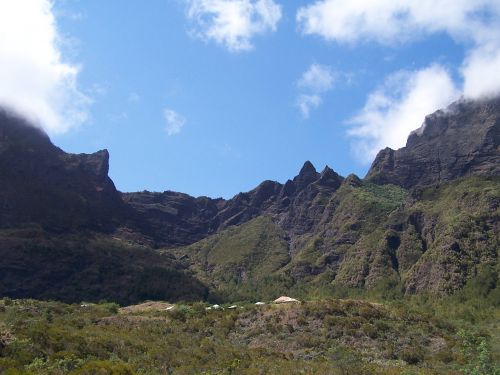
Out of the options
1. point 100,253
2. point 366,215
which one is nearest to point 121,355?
point 100,253

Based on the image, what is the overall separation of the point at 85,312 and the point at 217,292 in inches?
3098

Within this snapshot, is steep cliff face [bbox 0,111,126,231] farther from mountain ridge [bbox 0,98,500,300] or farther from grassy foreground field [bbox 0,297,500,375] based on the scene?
grassy foreground field [bbox 0,297,500,375]

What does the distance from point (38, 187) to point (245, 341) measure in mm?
140018

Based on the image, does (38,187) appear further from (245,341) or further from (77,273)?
(245,341)

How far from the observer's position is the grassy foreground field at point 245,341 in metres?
37.9

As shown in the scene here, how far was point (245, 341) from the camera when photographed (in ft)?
186

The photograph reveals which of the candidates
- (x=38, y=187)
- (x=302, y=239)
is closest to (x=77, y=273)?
(x=38, y=187)

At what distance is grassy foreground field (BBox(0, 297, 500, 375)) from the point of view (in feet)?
124

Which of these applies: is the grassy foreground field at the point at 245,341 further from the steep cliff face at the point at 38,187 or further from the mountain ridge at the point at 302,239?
the steep cliff face at the point at 38,187

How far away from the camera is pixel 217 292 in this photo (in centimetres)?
14800

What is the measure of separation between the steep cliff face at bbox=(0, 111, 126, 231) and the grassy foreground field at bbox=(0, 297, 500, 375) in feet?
323

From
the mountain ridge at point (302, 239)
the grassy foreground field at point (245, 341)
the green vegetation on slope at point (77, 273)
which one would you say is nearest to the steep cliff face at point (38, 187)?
the mountain ridge at point (302, 239)

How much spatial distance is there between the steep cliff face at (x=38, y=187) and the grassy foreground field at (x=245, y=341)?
98.5 meters

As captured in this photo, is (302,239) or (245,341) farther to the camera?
(302,239)
